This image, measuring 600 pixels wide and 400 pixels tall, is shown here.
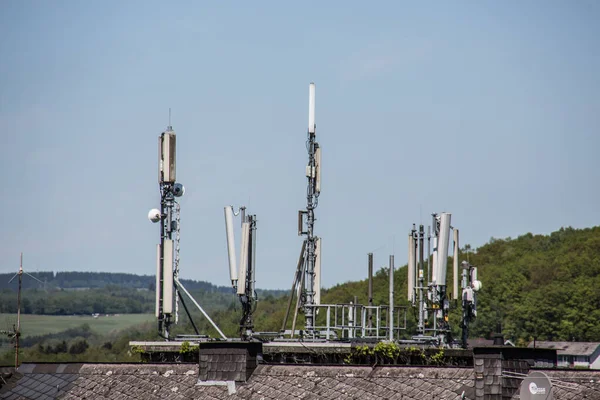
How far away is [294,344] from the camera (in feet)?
163

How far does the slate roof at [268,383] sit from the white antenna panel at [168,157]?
10.9 metres

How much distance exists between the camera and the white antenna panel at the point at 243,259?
4997 cm

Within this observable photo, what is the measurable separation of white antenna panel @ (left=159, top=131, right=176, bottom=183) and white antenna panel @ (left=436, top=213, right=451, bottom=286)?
12.3 m

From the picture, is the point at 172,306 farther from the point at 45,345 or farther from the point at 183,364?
the point at 45,345

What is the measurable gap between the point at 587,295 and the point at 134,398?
535ft

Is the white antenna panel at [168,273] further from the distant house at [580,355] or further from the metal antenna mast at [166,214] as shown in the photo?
the distant house at [580,355]

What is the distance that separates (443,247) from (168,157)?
42.7 feet

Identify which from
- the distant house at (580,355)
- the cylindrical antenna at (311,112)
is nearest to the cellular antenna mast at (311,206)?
the cylindrical antenna at (311,112)

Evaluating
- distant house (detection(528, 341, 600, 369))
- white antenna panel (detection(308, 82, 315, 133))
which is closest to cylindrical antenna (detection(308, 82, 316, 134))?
Result: white antenna panel (detection(308, 82, 315, 133))

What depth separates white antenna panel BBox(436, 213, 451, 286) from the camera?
4884 cm

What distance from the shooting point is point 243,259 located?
50.1 metres

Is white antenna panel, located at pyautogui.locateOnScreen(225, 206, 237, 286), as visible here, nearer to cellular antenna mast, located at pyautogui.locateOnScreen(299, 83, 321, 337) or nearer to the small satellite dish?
cellular antenna mast, located at pyautogui.locateOnScreen(299, 83, 321, 337)

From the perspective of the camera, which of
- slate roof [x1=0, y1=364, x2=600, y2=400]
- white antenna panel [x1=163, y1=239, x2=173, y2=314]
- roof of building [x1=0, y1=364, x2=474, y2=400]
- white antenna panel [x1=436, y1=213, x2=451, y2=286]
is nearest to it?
slate roof [x1=0, y1=364, x2=600, y2=400]

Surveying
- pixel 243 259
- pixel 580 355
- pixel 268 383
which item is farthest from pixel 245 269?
pixel 580 355
